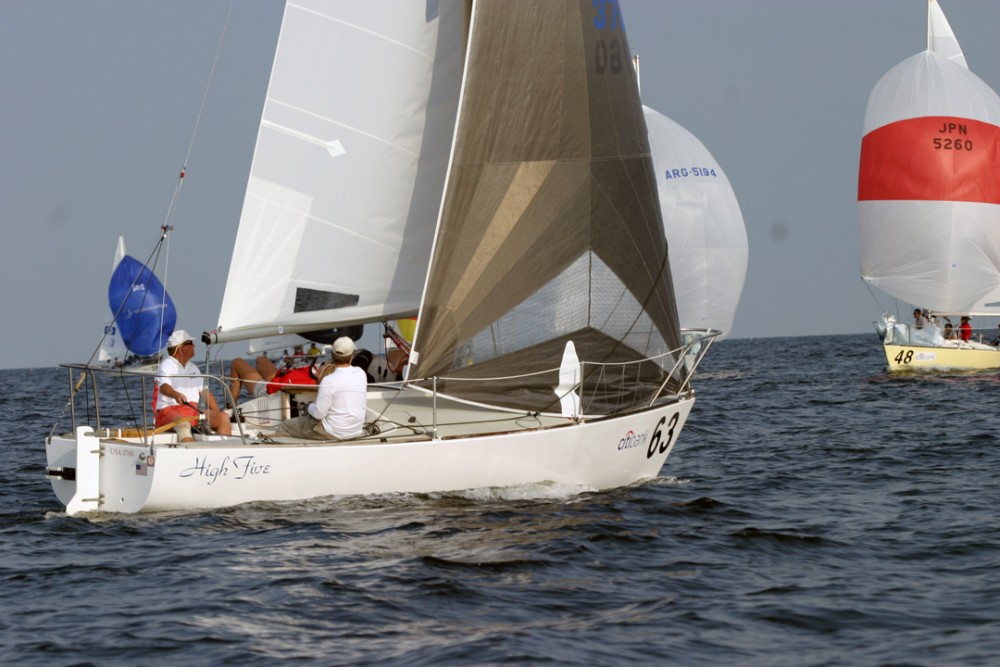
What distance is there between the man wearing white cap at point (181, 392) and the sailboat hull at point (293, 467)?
0.91 feet

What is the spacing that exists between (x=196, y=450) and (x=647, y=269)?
4.74 m

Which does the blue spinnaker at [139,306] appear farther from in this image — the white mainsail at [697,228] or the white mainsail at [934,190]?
the white mainsail at [934,190]

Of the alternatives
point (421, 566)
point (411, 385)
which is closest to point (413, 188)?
point (411, 385)

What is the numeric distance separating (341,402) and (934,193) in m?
27.0

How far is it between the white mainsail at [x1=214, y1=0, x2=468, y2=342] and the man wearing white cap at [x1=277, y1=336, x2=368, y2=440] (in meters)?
1.92

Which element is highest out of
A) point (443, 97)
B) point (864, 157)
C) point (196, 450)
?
point (864, 157)

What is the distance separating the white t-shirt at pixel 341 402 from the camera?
1027 centimetres

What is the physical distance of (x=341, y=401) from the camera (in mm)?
10266

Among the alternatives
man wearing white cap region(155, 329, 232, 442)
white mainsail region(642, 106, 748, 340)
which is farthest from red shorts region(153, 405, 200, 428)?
white mainsail region(642, 106, 748, 340)

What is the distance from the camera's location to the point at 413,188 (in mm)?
12398

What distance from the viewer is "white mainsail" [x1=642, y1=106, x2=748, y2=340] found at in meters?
33.5

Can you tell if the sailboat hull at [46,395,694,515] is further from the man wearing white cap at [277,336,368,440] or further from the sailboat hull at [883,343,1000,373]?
the sailboat hull at [883,343,1000,373]

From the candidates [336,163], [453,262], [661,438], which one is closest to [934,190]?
[661,438]

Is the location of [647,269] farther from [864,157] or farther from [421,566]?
[864,157]
